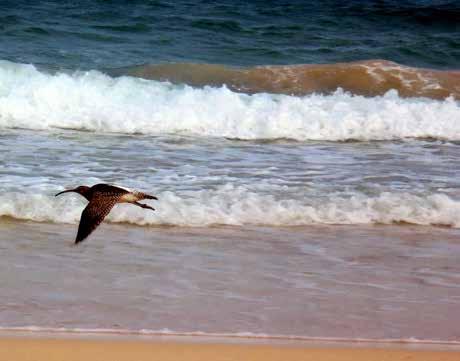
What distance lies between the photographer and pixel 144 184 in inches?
308

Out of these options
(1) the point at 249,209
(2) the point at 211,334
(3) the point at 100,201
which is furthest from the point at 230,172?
(2) the point at 211,334

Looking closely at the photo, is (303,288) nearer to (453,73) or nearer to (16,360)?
(16,360)

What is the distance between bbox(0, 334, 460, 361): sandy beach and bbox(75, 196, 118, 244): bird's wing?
640 millimetres

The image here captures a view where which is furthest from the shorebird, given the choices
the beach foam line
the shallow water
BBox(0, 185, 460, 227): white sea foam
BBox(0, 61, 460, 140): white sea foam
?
BBox(0, 61, 460, 140): white sea foam

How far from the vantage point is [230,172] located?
831 centimetres

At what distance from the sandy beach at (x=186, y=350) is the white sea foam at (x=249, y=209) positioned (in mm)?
2264

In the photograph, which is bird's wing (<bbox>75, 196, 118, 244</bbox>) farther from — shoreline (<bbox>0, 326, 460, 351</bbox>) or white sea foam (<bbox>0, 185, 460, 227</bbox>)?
white sea foam (<bbox>0, 185, 460, 227</bbox>)

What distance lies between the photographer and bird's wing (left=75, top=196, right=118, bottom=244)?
524 centimetres

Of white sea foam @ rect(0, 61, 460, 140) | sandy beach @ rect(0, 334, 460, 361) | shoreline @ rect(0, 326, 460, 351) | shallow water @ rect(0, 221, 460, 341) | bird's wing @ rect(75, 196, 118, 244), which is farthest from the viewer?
white sea foam @ rect(0, 61, 460, 140)

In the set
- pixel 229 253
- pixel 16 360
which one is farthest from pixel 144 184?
pixel 16 360

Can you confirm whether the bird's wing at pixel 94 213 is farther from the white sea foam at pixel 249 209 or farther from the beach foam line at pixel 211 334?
the white sea foam at pixel 249 209

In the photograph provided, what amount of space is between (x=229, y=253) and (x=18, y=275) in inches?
46.5

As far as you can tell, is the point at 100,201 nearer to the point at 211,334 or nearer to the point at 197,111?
the point at 211,334

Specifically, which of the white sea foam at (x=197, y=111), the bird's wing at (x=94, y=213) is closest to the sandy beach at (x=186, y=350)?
the bird's wing at (x=94, y=213)
